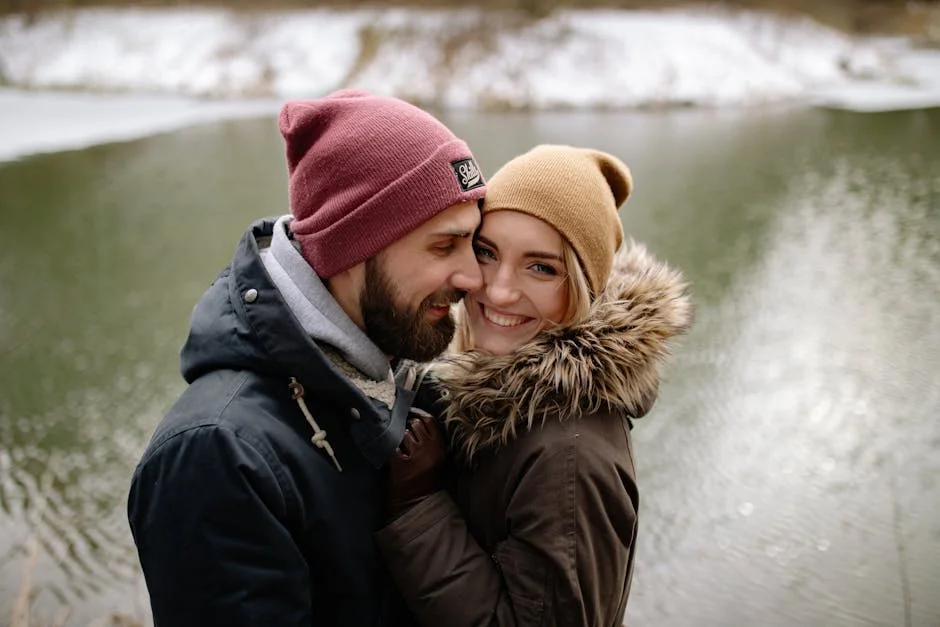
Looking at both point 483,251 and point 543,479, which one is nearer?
point 543,479

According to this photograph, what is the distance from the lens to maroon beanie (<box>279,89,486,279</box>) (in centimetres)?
185

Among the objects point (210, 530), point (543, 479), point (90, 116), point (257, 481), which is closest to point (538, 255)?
point (543, 479)

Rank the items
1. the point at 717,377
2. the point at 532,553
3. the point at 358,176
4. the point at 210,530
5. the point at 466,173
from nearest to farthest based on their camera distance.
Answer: the point at 210,530 → the point at 532,553 → the point at 358,176 → the point at 466,173 → the point at 717,377

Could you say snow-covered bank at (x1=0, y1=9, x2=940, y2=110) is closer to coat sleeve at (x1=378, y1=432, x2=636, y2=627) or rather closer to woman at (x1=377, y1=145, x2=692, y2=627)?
woman at (x1=377, y1=145, x2=692, y2=627)

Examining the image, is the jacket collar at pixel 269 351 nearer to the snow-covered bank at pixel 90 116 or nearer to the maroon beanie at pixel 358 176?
the maroon beanie at pixel 358 176

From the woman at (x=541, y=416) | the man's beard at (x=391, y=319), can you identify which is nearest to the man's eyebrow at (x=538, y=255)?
the woman at (x=541, y=416)

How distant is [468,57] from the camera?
2325 cm

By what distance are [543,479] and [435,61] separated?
2344cm

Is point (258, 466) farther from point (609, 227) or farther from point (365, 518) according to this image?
point (609, 227)

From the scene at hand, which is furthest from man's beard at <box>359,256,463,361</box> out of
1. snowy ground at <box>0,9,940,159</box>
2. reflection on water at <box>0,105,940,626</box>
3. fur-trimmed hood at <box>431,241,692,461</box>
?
snowy ground at <box>0,9,940,159</box>

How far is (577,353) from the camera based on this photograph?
6.50 ft

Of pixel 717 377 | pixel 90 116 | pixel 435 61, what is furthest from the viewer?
pixel 435 61

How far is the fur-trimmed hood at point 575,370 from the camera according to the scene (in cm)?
189

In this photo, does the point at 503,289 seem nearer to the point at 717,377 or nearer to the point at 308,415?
the point at 308,415
